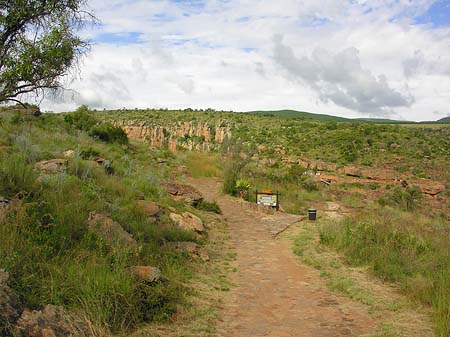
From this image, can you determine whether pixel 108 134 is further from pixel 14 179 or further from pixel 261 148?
pixel 261 148

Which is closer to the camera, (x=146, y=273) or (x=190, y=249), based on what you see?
(x=146, y=273)

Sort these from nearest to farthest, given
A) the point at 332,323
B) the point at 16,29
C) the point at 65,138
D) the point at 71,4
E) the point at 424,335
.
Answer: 1. the point at 424,335
2. the point at 332,323
3. the point at 16,29
4. the point at 71,4
5. the point at 65,138

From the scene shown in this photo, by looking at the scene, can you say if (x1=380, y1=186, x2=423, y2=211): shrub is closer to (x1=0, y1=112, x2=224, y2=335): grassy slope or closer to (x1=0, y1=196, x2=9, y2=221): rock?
(x1=0, y1=112, x2=224, y2=335): grassy slope

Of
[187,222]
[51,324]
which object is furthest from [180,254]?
[51,324]

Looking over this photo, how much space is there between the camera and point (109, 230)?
22.4 ft

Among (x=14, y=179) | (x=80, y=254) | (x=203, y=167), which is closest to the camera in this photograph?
(x=80, y=254)

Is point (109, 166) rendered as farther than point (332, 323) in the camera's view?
Yes

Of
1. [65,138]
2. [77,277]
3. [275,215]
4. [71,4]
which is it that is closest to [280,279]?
[77,277]

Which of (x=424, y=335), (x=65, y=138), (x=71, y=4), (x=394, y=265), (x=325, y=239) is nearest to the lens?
(x=424, y=335)

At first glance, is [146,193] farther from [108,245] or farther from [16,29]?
[16,29]

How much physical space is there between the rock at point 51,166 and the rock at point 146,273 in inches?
158

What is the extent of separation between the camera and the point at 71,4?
257 inches

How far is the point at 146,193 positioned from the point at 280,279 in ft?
16.5

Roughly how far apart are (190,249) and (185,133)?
3684cm
